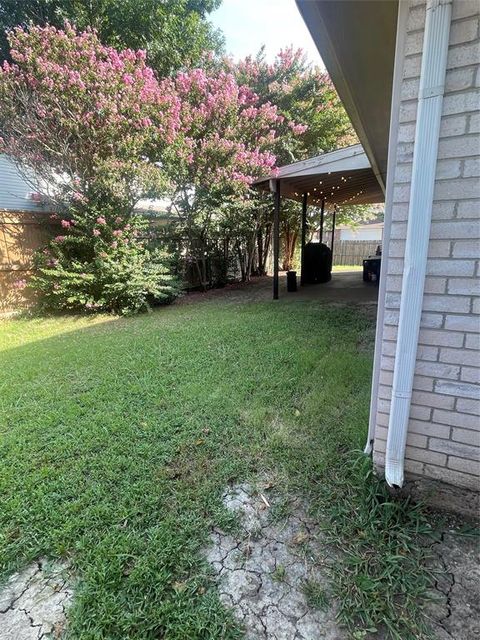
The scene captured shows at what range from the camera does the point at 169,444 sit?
2.43m

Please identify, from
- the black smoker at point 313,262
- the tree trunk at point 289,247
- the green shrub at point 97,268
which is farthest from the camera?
the tree trunk at point 289,247

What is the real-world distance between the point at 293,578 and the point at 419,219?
1673 mm

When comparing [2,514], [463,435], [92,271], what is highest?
[92,271]

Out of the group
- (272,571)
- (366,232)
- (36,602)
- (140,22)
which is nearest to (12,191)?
(140,22)

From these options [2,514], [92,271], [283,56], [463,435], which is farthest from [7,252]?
[283,56]

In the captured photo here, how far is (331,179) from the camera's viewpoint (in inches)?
296

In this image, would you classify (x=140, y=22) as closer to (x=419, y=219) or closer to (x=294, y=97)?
(x=294, y=97)

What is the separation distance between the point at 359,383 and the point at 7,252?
22.8ft

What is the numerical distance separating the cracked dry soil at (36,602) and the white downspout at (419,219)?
1606 mm

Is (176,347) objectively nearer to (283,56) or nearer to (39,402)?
(39,402)

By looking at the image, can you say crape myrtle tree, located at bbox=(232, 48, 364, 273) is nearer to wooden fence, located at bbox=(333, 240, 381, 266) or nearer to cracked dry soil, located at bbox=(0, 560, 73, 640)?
wooden fence, located at bbox=(333, 240, 381, 266)

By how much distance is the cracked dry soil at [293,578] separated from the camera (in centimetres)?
128

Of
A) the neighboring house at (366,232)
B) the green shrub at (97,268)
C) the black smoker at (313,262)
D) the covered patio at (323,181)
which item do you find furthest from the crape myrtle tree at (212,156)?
the neighboring house at (366,232)

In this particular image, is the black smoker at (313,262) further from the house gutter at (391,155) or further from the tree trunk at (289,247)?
the house gutter at (391,155)
